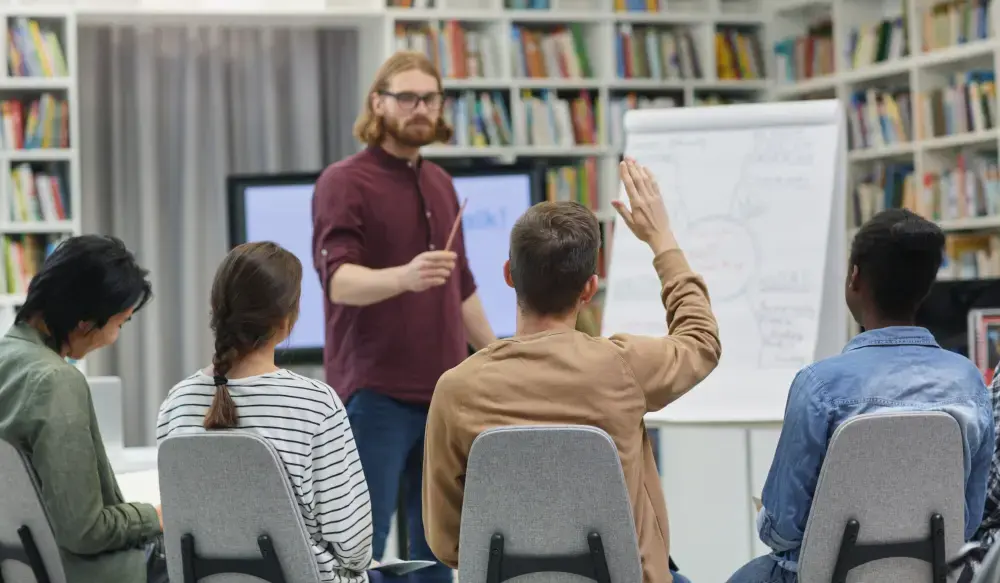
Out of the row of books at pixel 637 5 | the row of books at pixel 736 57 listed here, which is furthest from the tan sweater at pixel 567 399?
the row of books at pixel 736 57

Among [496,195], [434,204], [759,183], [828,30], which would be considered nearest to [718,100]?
[828,30]

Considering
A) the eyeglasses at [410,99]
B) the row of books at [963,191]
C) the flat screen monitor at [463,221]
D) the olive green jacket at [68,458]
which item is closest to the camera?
the olive green jacket at [68,458]

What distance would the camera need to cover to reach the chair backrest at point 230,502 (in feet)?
5.85

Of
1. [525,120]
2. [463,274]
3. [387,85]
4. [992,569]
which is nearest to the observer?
[992,569]

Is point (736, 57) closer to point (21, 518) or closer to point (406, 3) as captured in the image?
point (406, 3)

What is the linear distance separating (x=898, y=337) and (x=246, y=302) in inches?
42.0

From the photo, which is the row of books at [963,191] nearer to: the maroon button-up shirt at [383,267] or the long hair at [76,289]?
the maroon button-up shirt at [383,267]

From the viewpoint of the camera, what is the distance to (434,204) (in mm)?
2877

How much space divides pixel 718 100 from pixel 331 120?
2047 millimetres

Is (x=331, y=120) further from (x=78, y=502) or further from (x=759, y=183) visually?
(x=78, y=502)

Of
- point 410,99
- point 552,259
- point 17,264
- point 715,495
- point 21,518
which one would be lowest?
point 715,495

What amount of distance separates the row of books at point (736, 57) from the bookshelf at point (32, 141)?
314 cm

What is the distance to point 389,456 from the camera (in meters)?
2.63

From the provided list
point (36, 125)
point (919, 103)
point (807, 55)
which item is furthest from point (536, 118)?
point (36, 125)
